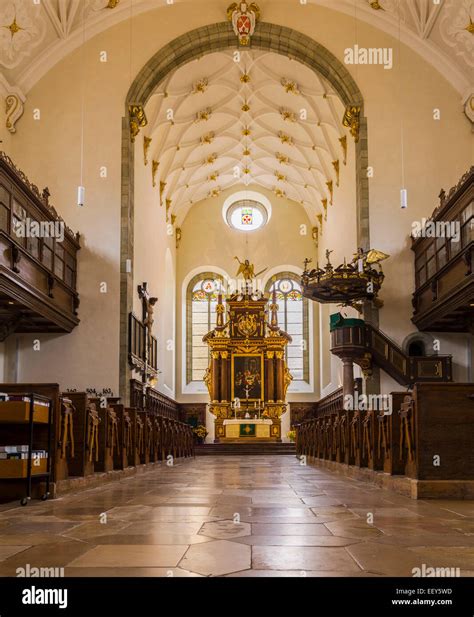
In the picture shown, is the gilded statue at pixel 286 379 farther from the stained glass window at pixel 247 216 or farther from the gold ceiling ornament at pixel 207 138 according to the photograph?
the gold ceiling ornament at pixel 207 138

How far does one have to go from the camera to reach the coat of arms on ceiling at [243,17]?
1845 centimetres

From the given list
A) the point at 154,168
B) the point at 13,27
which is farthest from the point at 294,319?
the point at 13,27

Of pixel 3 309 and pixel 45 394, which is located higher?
pixel 3 309

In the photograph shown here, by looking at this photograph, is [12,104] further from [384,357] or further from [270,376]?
[270,376]

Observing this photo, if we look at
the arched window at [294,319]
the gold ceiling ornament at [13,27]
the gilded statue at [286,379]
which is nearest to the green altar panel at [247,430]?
the gilded statue at [286,379]

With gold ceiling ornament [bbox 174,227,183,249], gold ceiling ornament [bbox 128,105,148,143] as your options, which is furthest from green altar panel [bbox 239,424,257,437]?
gold ceiling ornament [bbox 128,105,148,143]

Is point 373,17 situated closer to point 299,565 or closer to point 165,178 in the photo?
point 165,178

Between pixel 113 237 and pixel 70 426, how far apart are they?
1060 cm

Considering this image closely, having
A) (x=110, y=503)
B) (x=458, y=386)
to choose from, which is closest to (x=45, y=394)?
(x=110, y=503)

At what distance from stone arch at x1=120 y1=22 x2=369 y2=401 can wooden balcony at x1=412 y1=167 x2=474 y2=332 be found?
2011 millimetres

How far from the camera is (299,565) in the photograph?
321cm

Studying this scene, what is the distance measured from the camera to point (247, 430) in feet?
87.4

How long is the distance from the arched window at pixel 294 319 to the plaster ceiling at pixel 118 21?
13.8 meters

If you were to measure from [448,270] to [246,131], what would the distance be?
1266 cm
